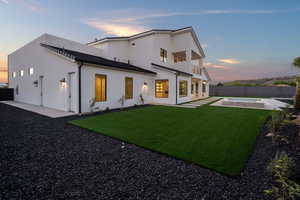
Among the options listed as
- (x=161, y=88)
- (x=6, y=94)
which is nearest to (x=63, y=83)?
(x=161, y=88)

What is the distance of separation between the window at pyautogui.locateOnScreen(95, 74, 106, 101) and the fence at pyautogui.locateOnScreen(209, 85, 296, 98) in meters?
22.3

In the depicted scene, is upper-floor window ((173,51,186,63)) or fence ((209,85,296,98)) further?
fence ((209,85,296,98))

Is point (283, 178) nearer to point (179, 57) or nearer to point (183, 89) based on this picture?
point (183, 89)

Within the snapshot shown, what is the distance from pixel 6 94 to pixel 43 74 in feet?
31.5

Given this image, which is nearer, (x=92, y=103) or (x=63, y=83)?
(x=92, y=103)

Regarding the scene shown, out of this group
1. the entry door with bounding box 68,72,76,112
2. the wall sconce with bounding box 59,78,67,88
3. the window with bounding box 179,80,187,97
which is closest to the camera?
the entry door with bounding box 68,72,76,112

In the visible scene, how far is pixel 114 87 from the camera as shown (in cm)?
980

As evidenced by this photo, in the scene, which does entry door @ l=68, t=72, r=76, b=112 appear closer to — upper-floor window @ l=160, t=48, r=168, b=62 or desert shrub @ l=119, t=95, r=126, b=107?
desert shrub @ l=119, t=95, r=126, b=107

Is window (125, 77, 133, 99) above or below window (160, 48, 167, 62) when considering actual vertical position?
below

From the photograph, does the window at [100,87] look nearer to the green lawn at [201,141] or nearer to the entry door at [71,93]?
the entry door at [71,93]

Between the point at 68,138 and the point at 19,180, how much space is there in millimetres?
2023

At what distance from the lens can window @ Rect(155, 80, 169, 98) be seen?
12.9m

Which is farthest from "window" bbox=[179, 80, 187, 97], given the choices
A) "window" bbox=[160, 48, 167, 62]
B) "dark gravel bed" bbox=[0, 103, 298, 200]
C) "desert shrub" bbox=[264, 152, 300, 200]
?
"desert shrub" bbox=[264, 152, 300, 200]

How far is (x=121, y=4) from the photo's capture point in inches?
429
